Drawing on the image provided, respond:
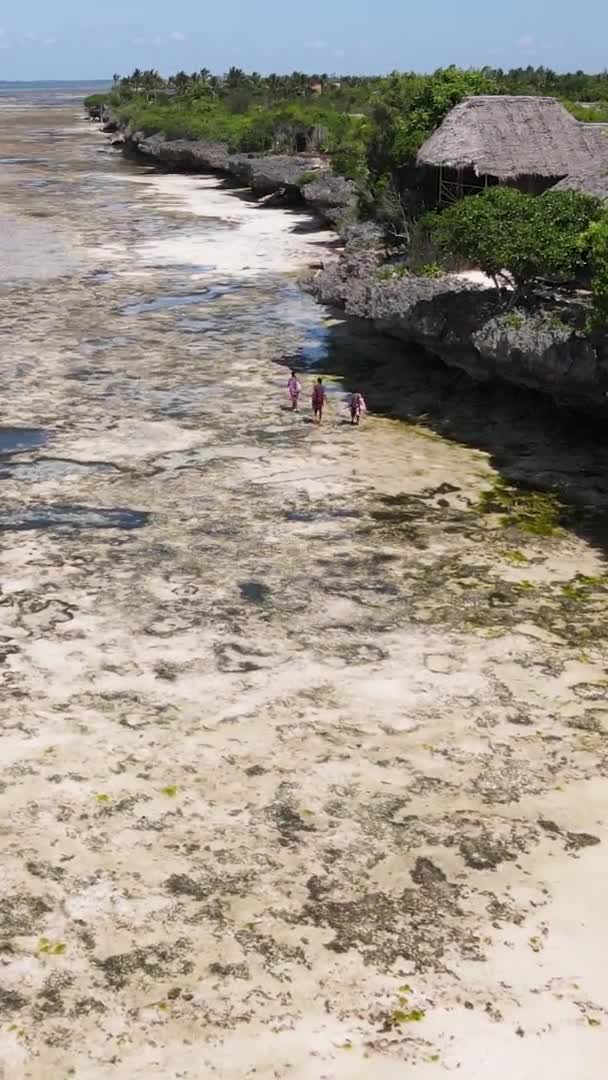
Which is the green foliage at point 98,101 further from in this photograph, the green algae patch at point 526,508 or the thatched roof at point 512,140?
the green algae patch at point 526,508

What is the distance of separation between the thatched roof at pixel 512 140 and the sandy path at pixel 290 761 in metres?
14.3

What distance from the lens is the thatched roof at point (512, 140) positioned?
34.0 m

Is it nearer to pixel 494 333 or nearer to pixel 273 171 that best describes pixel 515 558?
pixel 494 333

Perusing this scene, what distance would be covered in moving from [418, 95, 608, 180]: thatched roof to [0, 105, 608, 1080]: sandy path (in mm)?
14317

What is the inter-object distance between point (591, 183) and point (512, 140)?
970 centimetres

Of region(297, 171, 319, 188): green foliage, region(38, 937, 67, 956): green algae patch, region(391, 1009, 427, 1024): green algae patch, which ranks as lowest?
region(38, 937, 67, 956): green algae patch

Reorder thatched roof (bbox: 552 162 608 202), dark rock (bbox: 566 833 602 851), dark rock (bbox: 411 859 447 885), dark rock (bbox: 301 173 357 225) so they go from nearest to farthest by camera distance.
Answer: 1. dark rock (bbox: 411 859 447 885)
2. dark rock (bbox: 566 833 602 851)
3. thatched roof (bbox: 552 162 608 202)
4. dark rock (bbox: 301 173 357 225)

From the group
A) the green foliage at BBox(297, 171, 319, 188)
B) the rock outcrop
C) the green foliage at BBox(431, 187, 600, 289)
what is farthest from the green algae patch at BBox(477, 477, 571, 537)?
the green foliage at BBox(297, 171, 319, 188)

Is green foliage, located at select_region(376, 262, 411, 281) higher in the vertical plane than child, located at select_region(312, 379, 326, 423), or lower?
higher

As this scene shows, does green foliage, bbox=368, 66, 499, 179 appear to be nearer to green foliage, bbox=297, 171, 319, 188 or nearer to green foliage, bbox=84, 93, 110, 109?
green foliage, bbox=297, 171, 319, 188

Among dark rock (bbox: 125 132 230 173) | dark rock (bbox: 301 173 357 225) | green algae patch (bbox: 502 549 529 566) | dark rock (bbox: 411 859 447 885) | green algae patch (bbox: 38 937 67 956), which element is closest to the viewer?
green algae patch (bbox: 38 937 67 956)

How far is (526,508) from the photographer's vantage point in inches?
771

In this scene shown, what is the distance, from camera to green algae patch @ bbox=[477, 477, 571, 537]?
18828mm

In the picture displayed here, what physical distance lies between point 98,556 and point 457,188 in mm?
23973
